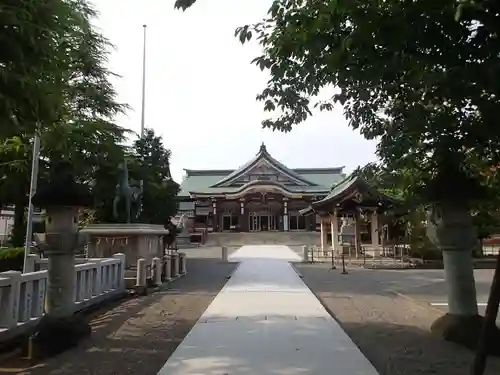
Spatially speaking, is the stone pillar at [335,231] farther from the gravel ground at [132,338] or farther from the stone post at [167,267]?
the gravel ground at [132,338]

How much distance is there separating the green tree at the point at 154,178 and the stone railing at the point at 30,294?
908 cm

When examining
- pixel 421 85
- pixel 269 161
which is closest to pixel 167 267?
pixel 421 85

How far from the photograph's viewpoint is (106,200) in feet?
62.0

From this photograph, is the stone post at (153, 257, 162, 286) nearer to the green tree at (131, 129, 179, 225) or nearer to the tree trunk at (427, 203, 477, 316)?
the green tree at (131, 129, 179, 225)

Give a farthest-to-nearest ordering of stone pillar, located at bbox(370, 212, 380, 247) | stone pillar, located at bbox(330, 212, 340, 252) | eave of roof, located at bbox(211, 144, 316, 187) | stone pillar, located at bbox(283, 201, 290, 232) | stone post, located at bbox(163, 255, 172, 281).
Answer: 1. eave of roof, located at bbox(211, 144, 316, 187)
2. stone pillar, located at bbox(283, 201, 290, 232)
3. stone pillar, located at bbox(370, 212, 380, 247)
4. stone pillar, located at bbox(330, 212, 340, 252)
5. stone post, located at bbox(163, 255, 172, 281)

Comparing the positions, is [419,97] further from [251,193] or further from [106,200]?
[251,193]

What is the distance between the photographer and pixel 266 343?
6.46m

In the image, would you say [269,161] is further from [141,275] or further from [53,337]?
[53,337]

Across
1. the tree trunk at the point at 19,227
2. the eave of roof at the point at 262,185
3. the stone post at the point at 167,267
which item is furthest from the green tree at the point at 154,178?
the eave of roof at the point at 262,185

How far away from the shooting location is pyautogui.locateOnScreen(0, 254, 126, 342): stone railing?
6543 mm

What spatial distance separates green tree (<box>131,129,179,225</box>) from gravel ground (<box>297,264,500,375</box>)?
924 centimetres

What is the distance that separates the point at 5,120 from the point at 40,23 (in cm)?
96

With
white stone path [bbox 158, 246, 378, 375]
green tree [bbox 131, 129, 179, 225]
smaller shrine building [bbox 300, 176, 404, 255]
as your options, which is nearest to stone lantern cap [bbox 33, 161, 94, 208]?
white stone path [bbox 158, 246, 378, 375]

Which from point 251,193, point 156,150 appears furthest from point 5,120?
point 251,193
